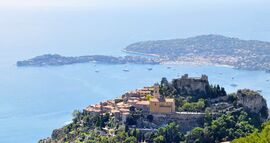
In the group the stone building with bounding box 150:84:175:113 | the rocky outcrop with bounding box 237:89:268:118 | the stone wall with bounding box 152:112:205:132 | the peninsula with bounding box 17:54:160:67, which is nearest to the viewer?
the stone wall with bounding box 152:112:205:132

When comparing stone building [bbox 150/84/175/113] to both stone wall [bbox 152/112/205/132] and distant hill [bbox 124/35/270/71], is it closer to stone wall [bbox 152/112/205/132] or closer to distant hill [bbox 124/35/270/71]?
stone wall [bbox 152/112/205/132]

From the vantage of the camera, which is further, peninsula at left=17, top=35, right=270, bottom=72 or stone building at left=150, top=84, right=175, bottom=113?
peninsula at left=17, top=35, right=270, bottom=72

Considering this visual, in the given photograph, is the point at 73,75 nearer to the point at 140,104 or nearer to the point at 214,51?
the point at 214,51

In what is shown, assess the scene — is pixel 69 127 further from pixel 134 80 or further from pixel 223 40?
pixel 223 40

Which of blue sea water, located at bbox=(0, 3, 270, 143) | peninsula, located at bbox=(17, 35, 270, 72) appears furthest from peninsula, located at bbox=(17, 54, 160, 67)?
blue sea water, located at bbox=(0, 3, 270, 143)

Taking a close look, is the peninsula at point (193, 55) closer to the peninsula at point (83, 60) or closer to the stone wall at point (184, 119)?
the peninsula at point (83, 60)

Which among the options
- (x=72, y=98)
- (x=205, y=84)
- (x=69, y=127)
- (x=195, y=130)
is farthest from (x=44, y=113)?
(x=195, y=130)

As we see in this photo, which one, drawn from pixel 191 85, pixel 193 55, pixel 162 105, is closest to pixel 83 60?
pixel 193 55
